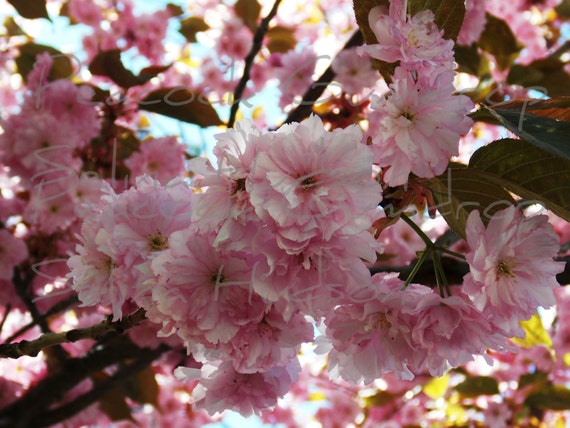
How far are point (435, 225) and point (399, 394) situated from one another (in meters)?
0.62

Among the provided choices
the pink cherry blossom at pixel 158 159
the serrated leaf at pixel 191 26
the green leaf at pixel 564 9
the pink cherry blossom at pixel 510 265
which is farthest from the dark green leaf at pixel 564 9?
the pink cherry blossom at pixel 510 265

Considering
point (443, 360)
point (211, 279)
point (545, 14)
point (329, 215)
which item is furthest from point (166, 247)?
point (545, 14)

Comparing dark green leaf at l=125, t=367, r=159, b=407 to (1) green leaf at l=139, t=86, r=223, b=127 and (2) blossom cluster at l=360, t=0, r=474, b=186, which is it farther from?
(2) blossom cluster at l=360, t=0, r=474, b=186

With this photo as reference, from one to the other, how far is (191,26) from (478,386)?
1.47 meters

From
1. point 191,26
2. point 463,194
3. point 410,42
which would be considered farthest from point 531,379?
point 410,42

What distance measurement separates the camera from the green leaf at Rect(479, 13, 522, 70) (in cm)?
187

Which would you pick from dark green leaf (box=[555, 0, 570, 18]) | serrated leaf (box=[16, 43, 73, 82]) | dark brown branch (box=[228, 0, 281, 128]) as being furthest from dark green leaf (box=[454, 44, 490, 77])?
serrated leaf (box=[16, 43, 73, 82])

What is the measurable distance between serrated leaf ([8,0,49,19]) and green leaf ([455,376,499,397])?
157cm

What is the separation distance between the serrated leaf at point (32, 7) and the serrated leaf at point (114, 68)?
140 millimetres

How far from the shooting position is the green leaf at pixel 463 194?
79 centimetres

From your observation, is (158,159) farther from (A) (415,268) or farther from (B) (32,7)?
(A) (415,268)

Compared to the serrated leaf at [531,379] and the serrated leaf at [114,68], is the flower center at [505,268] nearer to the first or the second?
the serrated leaf at [114,68]

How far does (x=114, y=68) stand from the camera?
60.2 inches

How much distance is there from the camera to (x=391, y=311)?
739 mm
